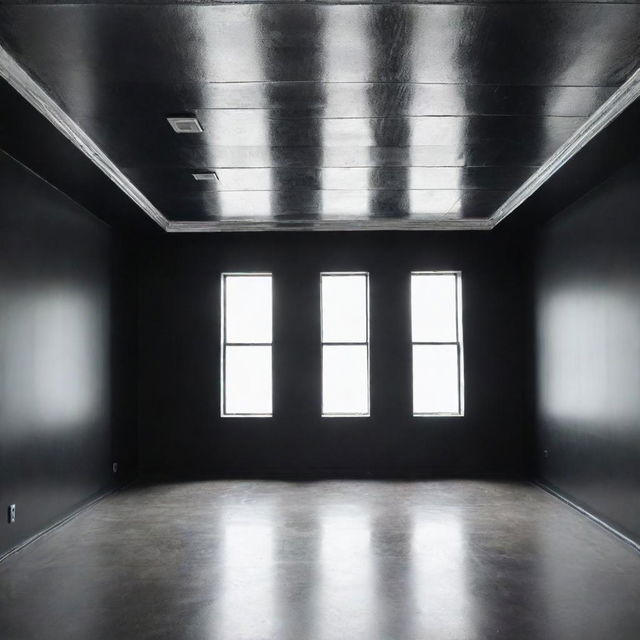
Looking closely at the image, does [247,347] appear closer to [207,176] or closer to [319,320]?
[319,320]

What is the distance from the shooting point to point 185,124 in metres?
4.36

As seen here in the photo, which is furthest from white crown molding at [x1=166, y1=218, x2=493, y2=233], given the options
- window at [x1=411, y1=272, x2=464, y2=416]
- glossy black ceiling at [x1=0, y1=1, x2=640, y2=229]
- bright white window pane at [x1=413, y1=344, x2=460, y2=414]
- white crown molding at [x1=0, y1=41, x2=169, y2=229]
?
glossy black ceiling at [x1=0, y1=1, x2=640, y2=229]

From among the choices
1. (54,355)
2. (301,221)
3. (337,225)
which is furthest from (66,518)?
(337,225)

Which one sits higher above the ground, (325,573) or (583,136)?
(583,136)

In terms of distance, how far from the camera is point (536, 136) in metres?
4.71

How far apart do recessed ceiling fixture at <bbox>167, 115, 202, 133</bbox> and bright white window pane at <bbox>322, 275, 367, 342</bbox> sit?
13.0ft

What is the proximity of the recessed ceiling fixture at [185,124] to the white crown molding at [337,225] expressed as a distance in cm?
316

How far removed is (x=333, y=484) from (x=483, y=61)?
5.06 metres

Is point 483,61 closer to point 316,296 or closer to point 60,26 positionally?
point 60,26

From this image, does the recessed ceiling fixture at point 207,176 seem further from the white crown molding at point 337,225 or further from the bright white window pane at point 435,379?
the bright white window pane at point 435,379

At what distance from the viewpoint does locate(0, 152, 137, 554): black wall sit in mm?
4801

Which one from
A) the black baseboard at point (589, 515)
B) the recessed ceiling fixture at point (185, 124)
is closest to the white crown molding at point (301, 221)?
the recessed ceiling fixture at point (185, 124)

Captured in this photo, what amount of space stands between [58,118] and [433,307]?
16.9 feet

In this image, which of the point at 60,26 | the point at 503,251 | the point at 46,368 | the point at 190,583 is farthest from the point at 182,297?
the point at 60,26
